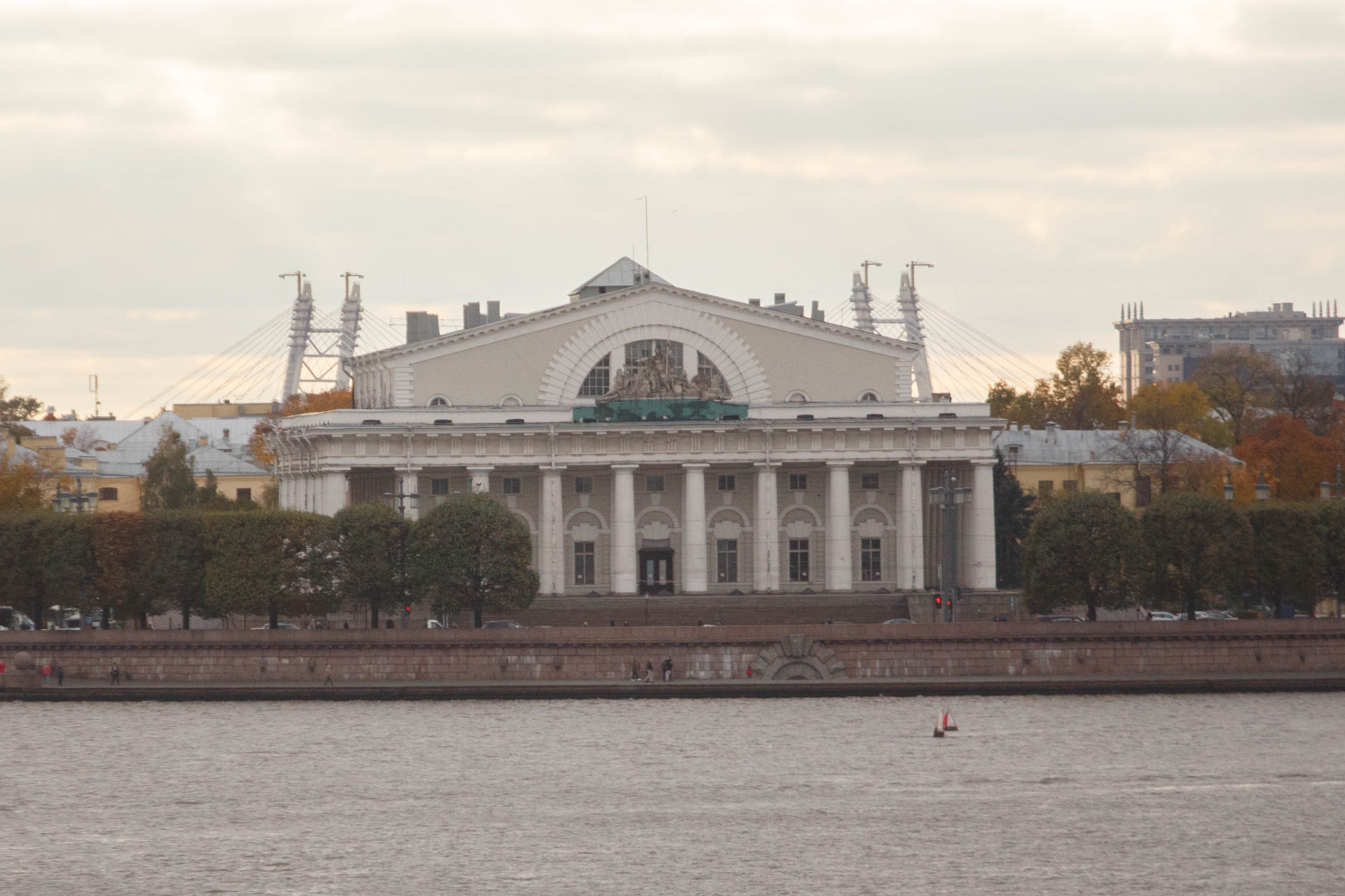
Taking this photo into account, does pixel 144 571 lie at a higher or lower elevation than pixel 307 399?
lower

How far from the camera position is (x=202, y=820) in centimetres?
4644

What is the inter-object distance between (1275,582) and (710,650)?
55.8ft

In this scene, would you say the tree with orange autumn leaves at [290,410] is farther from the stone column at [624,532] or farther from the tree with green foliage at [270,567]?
the tree with green foliage at [270,567]

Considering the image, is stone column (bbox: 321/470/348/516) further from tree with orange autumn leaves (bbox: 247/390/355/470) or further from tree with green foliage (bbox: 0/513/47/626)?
tree with orange autumn leaves (bbox: 247/390/355/470)

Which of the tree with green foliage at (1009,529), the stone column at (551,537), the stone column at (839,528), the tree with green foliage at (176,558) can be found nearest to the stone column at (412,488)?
the stone column at (551,537)

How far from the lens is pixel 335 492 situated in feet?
265

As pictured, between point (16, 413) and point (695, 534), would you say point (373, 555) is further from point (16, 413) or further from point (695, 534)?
point (16, 413)

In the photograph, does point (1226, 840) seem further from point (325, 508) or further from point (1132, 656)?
point (325, 508)

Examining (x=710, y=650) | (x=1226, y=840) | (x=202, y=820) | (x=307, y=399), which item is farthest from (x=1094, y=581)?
(x=307, y=399)

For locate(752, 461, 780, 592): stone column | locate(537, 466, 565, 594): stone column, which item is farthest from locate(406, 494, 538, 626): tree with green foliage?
locate(752, 461, 780, 592): stone column

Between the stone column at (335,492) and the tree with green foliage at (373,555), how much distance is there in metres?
11.1

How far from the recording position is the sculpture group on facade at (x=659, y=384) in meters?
82.6

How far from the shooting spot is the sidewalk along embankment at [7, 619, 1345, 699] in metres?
63.8

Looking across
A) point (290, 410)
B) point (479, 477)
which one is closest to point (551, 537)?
point (479, 477)
